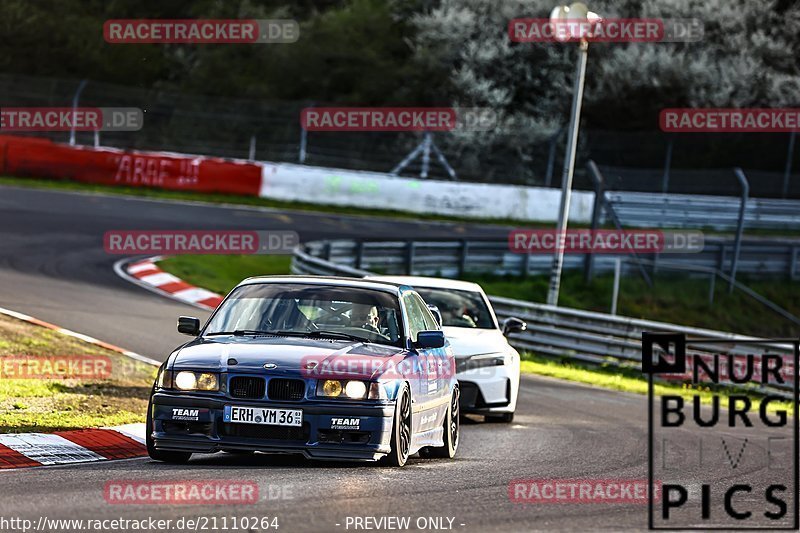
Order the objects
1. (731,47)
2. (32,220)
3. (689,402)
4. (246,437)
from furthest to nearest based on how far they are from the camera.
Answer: (731,47) < (32,220) < (689,402) < (246,437)

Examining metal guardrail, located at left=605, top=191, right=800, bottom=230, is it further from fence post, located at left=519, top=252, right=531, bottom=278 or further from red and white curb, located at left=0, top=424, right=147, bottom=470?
red and white curb, located at left=0, top=424, right=147, bottom=470

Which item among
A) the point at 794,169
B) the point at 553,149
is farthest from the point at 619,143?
the point at 794,169

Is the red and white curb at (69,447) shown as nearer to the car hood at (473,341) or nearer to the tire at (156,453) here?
the tire at (156,453)

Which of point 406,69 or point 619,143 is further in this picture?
point 406,69

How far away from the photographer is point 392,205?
38.0 meters

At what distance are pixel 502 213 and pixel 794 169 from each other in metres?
8.83

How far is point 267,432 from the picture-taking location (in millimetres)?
8992

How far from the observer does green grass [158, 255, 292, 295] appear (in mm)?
24891

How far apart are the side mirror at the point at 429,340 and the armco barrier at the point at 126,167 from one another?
2546 centimetres

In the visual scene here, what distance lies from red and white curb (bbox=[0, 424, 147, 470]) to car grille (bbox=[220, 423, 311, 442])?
3.81 ft

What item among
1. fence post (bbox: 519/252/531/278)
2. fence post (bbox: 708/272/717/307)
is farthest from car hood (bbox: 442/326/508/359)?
fence post (bbox: 519/252/531/278)

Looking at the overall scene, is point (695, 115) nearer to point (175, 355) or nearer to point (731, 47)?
point (731, 47)

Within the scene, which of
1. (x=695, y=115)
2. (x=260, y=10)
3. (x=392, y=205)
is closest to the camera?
(x=392, y=205)

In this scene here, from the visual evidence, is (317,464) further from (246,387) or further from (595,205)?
(595,205)
